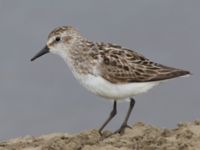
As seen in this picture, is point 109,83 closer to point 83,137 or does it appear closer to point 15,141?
point 83,137

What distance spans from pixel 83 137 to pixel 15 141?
149cm

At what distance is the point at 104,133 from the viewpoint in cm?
1456

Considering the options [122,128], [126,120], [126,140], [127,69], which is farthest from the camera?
[126,120]

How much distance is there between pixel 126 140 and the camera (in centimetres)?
1376

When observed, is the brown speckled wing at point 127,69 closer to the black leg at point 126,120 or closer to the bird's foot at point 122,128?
the black leg at point 126,120

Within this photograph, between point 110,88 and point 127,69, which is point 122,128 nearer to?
point 110,88

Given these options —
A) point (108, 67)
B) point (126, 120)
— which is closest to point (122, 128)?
point (126, 120)

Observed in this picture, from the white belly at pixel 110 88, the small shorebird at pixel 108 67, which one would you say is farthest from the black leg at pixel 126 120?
the white belly at pixel 110 88

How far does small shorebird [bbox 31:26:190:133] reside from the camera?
14.0 metres

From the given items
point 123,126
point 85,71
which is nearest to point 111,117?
point 123,126

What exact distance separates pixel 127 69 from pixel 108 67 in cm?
35

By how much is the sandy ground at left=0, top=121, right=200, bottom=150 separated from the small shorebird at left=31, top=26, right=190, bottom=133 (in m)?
0.43

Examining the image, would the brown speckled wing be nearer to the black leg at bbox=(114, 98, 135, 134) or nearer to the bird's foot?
the black leg at bbox=(114, 98, 135, 134)

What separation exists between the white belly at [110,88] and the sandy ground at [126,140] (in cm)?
73
